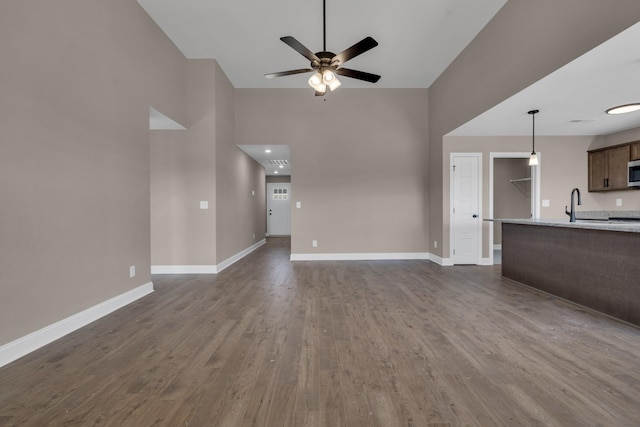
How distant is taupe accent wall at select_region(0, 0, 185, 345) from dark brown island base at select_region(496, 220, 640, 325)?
500 centimetres

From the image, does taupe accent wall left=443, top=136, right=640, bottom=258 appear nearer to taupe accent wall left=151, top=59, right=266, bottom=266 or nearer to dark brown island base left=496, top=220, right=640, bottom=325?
dark brown island base left=496, top=220, right=640, bottom=325

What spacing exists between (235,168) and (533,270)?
5.53 meters

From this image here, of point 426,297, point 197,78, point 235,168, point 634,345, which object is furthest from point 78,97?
point 634,345

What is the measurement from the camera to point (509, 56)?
11.6 feet

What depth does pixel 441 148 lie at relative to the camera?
218 inches

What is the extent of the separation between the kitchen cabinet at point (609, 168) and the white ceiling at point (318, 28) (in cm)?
331

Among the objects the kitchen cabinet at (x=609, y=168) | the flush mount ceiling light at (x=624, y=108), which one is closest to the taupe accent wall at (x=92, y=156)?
the flush mount ceiling light at (x=624, y=108)

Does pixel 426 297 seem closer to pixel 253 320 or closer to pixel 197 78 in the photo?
pixel 253 320

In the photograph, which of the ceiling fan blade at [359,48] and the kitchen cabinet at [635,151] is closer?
the ceiling fan blade at [359,48]

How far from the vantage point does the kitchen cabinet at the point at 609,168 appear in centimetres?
490

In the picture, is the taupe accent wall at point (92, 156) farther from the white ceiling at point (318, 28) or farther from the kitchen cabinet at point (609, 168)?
the kitchen cabinet at point (609, 168)

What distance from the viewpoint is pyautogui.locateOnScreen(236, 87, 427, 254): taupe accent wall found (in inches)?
241

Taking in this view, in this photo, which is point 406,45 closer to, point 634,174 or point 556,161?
point 556,161

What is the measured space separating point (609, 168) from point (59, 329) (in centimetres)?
807
